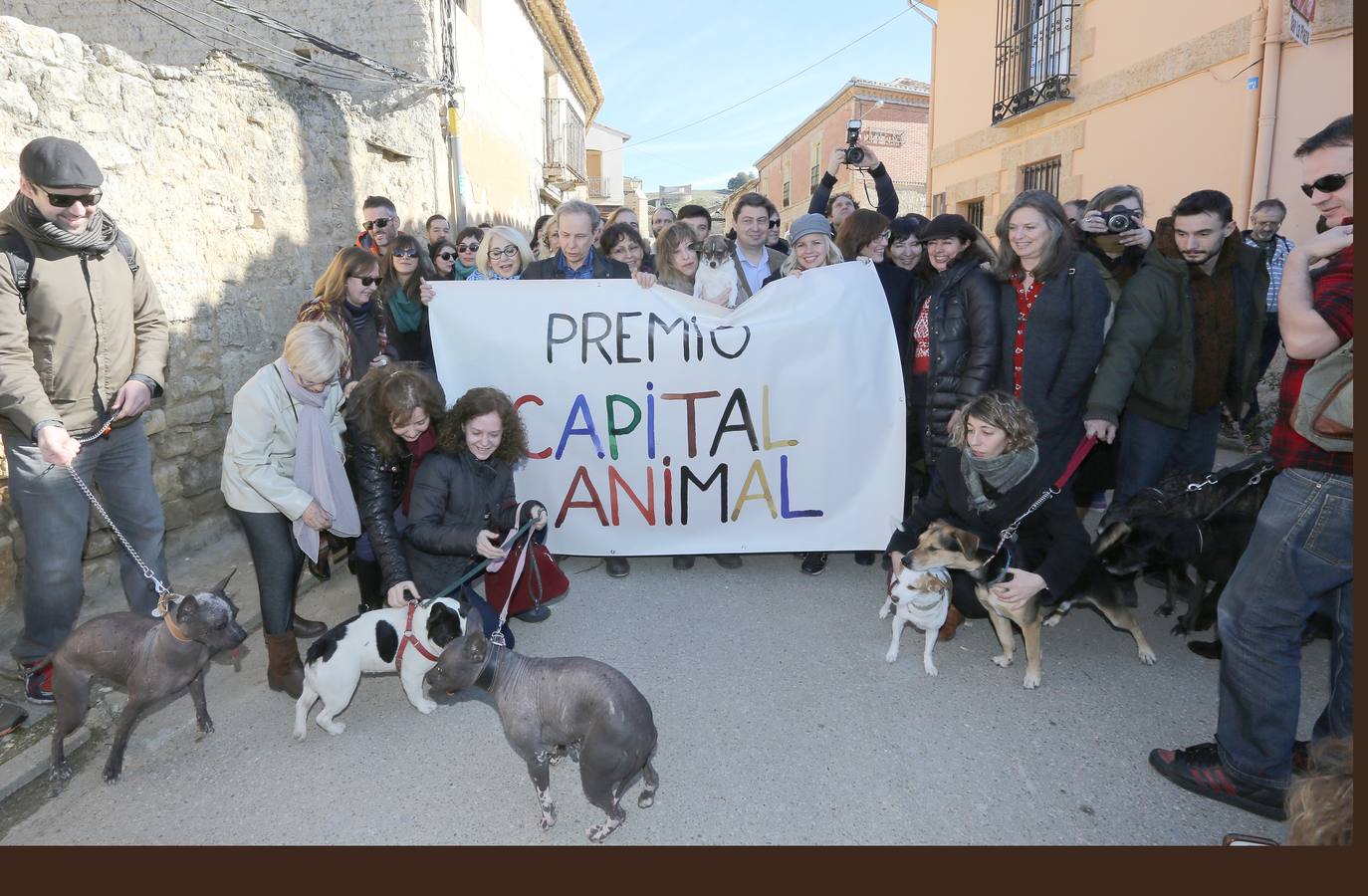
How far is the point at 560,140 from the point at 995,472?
21053 mm

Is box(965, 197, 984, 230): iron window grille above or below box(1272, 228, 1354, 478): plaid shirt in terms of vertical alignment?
above

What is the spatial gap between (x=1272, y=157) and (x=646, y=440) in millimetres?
8047

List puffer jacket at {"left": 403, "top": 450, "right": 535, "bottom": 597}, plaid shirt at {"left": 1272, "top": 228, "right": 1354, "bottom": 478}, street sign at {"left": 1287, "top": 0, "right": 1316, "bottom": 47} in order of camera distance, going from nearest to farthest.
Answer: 1. plaid shirt at {"left": 1272, "top": 228, "right": 1354, "bottom": 478}
2. puffer jacket at {"left": 403, "top": 450, "right": 535, "bottom": 597}
3. street sign at {"left": 1287, "top": 0, "right": 1316, "bottom": 47}

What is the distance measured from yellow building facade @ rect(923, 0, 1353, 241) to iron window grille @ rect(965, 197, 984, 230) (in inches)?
1.3

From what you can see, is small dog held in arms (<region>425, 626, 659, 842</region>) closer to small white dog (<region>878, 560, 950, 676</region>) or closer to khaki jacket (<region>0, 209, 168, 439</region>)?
small white dog (<region>878, 560, 950, 676</region>)

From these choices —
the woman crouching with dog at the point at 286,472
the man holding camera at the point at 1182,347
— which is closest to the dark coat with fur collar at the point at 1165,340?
the man holding camera at the point at 1182,347

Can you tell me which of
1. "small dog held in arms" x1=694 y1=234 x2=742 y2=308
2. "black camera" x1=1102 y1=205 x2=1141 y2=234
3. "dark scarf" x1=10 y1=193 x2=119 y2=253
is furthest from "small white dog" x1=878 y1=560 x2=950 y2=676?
"dark scarf" x1=10 y1=193 x2=119 y2=253

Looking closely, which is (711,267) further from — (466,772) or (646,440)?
(466,772)

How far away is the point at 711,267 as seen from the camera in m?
4.47

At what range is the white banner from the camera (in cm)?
417

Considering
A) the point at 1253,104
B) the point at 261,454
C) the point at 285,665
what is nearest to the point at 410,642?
the point at 285,665

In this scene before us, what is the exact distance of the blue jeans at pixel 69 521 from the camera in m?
2.78

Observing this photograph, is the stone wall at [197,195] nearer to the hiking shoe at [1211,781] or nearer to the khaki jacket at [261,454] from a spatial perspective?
the khaki jacket at [261,454]

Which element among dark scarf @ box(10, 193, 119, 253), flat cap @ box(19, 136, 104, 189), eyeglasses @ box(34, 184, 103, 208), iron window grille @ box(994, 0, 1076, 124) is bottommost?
dark scarf @ box(10, 193, 119, 253)
